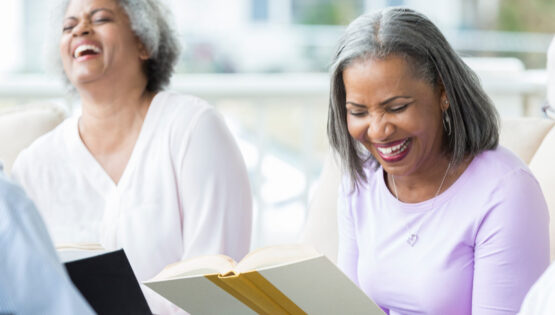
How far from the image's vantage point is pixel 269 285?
1310mm

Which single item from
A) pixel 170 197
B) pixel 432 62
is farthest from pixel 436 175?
pixel 170 197

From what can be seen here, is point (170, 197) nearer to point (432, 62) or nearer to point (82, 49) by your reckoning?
point (82, 49)

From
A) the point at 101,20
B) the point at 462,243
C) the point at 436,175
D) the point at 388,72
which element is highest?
the point at 101,20

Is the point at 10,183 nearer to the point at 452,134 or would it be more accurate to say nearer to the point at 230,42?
the point at 452,134

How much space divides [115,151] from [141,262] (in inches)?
13.2

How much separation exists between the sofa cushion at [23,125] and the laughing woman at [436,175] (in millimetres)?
1105

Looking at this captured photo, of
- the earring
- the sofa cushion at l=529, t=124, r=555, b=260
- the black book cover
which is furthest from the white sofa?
the black book cover

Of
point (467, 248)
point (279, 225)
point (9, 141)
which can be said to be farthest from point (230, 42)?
point (467, 248)

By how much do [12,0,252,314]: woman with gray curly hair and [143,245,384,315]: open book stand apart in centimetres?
62

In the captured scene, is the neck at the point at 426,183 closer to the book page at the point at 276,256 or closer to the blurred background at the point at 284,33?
the book page at the point at 276,256

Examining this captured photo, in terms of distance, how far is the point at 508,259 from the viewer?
1501mm

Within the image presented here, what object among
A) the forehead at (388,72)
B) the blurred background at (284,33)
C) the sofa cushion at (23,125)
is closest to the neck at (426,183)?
the forehead at (388,72)

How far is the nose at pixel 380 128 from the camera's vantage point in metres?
1.57

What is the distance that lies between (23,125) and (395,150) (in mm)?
1311
